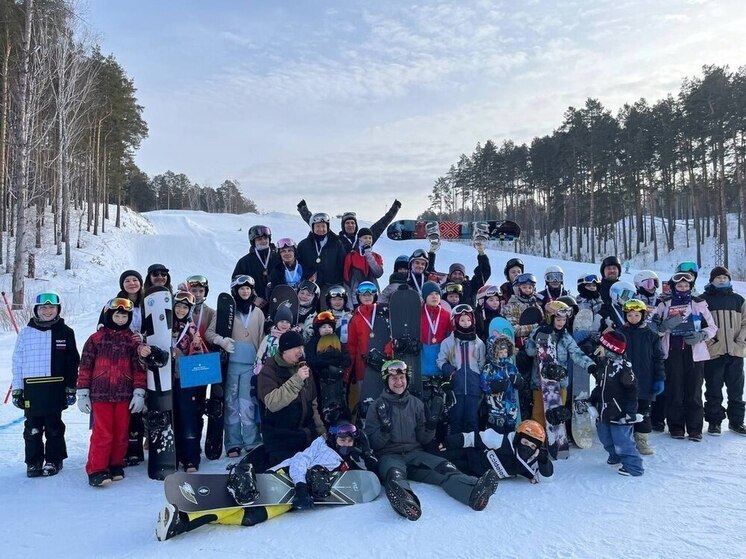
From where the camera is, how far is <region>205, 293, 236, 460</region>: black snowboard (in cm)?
498

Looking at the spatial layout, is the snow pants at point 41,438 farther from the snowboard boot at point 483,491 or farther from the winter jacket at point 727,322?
the winter jacket at point 727,322

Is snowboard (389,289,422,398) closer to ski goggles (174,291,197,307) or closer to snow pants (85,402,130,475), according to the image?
ski goggles (174,291,197,307)

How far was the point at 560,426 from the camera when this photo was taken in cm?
486

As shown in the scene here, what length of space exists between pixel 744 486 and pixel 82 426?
6.90 m

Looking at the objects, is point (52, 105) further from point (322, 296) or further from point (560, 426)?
point (560, 426)

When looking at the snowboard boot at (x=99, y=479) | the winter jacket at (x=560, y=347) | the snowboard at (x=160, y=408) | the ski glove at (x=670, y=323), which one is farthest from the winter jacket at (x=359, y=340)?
the ski glove at (x=670, y=323)

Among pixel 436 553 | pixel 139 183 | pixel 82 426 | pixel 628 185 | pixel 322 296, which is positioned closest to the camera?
pixel 436 553

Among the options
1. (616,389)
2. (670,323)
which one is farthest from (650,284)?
(616,389)

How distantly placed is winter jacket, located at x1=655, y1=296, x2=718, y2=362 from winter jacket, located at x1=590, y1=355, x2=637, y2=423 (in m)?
1.06

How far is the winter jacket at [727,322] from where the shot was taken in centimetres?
539

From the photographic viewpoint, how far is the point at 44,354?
15.1 feet

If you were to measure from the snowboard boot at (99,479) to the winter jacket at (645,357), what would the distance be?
506 cm

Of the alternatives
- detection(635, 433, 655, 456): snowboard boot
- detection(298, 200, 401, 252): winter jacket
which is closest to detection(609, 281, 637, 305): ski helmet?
detection(635, 433, 655, 456): snowboard boot

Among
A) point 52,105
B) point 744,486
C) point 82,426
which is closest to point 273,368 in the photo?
point 82,426
